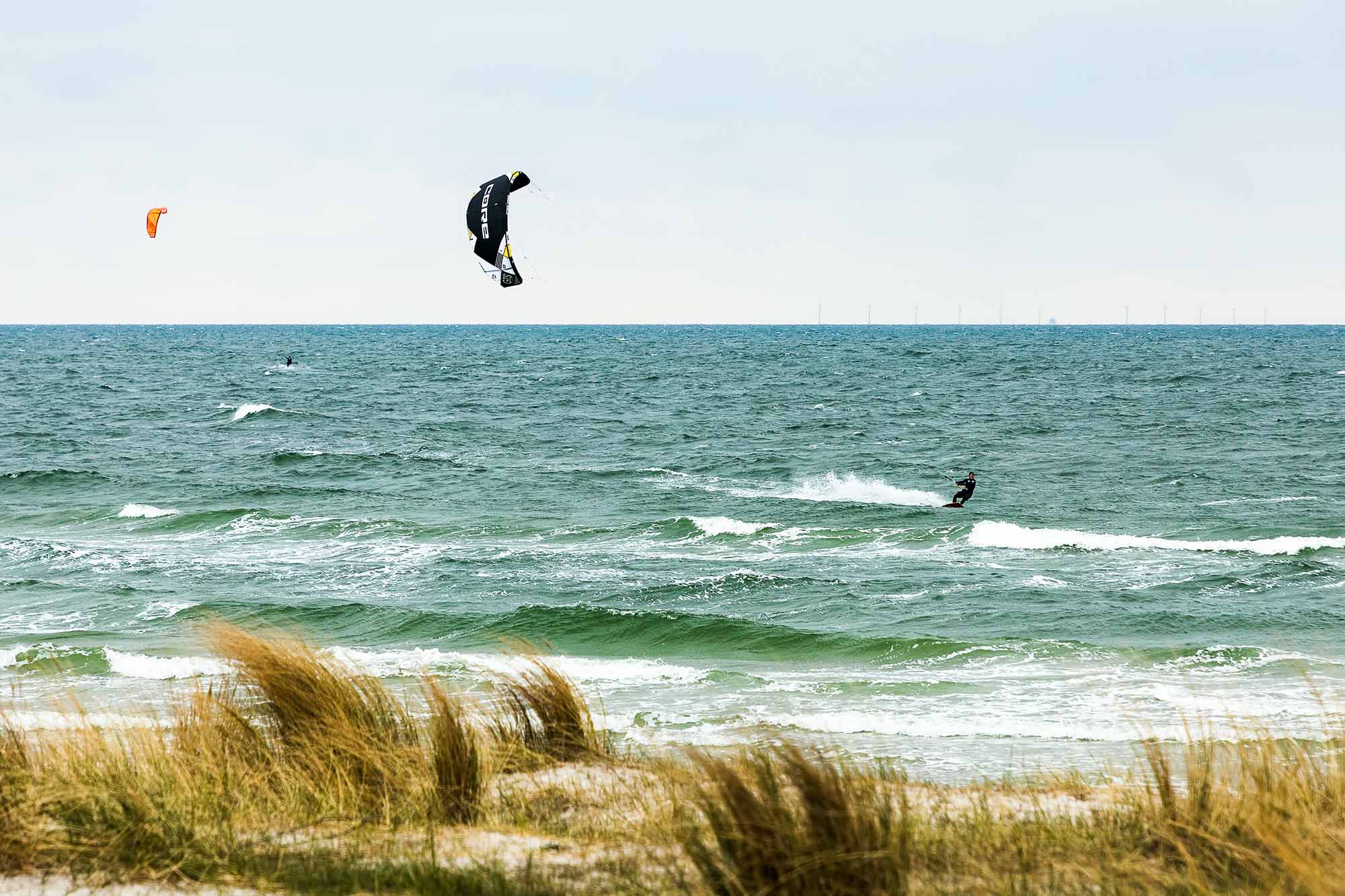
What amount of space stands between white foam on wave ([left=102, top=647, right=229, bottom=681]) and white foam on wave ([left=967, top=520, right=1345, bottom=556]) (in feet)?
46.2

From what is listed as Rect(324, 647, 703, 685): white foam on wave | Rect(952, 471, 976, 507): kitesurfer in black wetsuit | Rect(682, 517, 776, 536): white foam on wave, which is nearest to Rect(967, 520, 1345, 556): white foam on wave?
Rect(952, 471, 976, 507): kitesurfer in black wetsuit

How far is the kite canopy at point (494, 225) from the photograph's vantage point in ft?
56.5

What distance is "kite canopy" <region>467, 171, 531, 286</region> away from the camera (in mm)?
17219

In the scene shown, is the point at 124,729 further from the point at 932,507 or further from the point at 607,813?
the point at 932,507

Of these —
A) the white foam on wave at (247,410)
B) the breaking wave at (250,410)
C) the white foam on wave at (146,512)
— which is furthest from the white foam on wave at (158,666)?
the white foam on wave at (247,410)

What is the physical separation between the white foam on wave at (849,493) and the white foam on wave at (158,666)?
1653 centimetres

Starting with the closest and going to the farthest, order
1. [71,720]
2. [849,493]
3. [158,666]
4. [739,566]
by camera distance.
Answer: [71,720] < [158,666] < [739,566] < [849,493]

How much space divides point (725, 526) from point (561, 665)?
436 inches

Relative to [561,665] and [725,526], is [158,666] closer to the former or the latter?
[561,665]

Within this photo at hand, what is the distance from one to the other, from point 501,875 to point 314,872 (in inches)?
34.1

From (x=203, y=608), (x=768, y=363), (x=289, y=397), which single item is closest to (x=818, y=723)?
(x=203, y=608)

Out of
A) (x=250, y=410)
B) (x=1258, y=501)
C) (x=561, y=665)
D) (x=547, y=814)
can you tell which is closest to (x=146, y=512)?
(x=561, y=665)

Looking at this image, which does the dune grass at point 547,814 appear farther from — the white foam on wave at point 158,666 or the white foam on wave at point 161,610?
the white foam on wave at point 161,610

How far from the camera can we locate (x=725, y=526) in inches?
938
